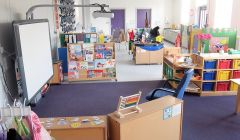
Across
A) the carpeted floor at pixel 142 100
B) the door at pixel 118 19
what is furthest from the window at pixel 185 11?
the carpeted floor at pixel 142 100

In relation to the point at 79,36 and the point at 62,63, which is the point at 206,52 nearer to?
the point at 79,36

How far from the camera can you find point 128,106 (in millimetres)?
2094

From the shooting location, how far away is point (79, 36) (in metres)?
5.97

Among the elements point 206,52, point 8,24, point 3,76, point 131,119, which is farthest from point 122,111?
point 206,52

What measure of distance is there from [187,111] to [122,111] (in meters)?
2.27

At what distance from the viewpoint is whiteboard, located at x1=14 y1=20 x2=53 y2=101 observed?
2635 mm

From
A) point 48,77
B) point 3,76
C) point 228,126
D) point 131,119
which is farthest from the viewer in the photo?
point 48,77

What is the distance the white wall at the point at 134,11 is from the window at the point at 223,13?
5894 mm

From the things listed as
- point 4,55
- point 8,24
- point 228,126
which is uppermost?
point 8,24

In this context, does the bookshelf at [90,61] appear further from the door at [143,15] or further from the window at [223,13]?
the door at [143,15]

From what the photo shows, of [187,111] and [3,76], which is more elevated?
[3,76]

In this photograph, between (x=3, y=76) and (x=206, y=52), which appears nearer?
(x=3, y=76)

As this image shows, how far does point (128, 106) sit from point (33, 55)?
165cm

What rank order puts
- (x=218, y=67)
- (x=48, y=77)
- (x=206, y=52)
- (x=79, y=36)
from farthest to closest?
(x=79, y=36)
(x=206, y=52)
(x=218, y=67)
(x=48, y=77)
